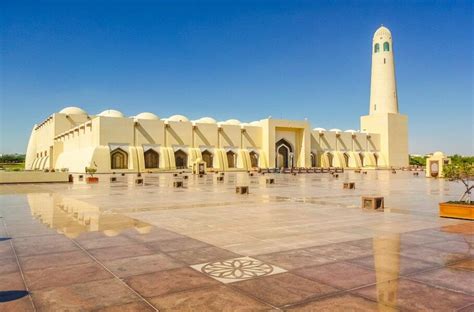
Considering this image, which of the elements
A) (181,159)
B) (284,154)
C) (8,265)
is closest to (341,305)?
(8,265)

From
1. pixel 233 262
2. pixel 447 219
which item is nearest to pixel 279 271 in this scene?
pixel 233 262

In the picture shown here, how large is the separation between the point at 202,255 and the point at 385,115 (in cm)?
5923

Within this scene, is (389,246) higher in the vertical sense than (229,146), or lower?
lower

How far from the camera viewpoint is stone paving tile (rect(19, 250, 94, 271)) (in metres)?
4.35

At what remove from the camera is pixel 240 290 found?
3496 mm

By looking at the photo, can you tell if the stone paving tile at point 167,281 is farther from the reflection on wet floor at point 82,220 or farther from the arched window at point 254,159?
the arched window at point 254,159

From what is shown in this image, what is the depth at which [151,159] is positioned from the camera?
44906mm

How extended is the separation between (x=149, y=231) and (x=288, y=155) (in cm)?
4721

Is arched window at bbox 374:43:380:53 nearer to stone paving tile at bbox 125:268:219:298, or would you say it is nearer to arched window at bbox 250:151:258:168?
arched window at bbox 250:151:258:168

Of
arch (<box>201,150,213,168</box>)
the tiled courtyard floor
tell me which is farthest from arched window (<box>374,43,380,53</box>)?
the tiled courtyard floor

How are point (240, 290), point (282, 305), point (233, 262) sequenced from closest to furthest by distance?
point (282, 305)
point (240, 290)
point (233, 262)

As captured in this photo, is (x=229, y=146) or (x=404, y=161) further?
(x=404, y=161)

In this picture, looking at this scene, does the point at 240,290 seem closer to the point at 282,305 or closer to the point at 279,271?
the point at 282,305

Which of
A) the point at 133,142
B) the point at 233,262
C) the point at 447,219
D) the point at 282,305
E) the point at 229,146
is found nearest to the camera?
the point at 282,305
